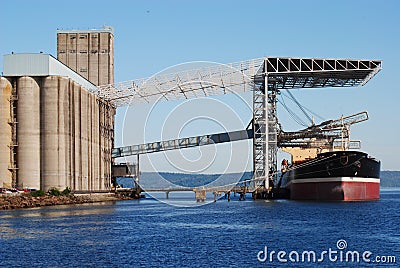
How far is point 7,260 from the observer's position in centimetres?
3259

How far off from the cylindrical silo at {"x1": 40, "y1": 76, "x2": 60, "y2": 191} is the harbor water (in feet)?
97.4

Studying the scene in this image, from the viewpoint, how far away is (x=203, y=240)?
4022 centimetres

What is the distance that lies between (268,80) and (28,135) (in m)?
30.9

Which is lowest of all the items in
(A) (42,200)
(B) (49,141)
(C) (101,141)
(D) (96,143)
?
(A) (42,200)

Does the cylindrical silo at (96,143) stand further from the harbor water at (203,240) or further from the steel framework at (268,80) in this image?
the harbor water at (203,240)

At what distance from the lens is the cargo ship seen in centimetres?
7445

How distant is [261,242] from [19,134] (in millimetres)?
55090

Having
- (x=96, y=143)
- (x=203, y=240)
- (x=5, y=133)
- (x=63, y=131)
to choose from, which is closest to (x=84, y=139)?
(x=96, y=143)

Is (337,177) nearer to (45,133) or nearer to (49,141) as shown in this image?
(49,141)

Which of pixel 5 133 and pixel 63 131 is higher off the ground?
pixel 63 131

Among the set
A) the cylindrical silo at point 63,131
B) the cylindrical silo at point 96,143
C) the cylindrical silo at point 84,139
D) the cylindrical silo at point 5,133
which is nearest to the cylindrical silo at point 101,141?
the cylindrical silo at point 96,143

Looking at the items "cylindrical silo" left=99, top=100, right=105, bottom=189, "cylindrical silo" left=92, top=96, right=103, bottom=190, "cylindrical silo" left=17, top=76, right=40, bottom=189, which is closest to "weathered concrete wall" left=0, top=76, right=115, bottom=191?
"cylindrical silo" left=17, top=76, right=40, bottom=189

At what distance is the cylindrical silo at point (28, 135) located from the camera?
86.9 m

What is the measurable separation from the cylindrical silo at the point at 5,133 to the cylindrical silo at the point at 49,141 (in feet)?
13.9
